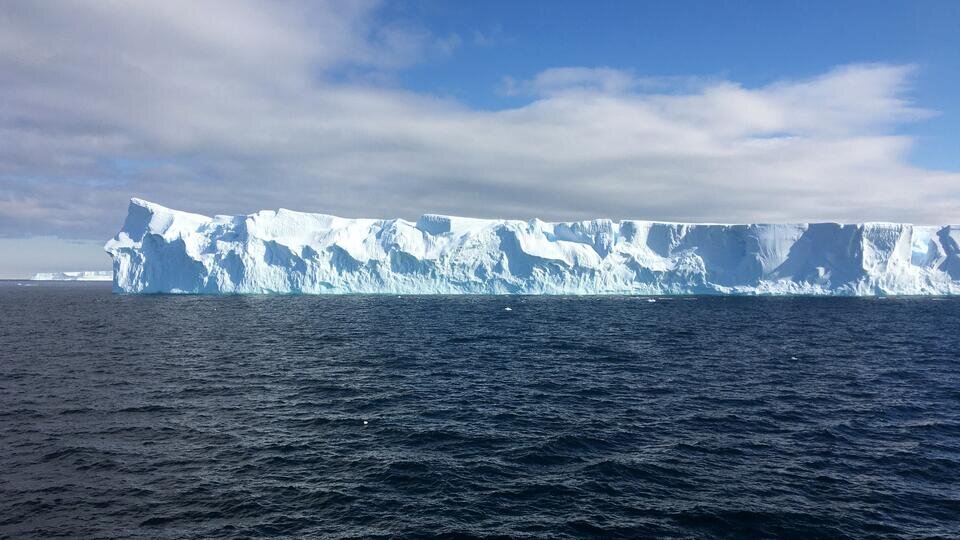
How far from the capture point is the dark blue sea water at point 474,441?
11828mm

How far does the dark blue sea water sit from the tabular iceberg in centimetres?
4929

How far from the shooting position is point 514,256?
88.9 metres

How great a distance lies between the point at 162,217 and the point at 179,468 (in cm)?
8407

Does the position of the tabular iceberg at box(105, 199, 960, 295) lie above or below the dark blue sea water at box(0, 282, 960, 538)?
above

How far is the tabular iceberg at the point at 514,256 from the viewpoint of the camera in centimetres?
8338

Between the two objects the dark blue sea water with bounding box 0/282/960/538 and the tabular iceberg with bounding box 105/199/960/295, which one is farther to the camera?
the tabular iceberg with bounding box 105/199/960/295

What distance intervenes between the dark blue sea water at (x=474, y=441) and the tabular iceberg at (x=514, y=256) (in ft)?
162

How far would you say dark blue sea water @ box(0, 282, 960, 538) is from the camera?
11828 mm

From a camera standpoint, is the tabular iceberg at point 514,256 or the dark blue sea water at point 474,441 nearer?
the dark blue sea water at point 474,441

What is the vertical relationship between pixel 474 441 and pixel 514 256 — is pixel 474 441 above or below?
below

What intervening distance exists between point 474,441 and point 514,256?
7279 cm

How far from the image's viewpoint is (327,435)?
17.4 metres

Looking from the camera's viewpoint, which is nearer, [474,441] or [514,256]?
[474,441]

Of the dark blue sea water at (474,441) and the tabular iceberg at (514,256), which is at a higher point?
the tabular iceberg at (514,256)
